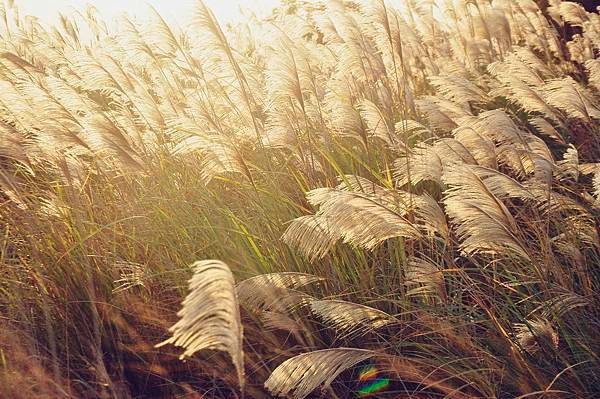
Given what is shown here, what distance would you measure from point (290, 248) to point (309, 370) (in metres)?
1.10

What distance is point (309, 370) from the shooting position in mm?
1681

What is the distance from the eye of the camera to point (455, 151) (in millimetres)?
2742

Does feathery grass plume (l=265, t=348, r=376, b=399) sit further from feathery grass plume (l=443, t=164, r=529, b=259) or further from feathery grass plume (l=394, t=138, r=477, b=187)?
feathery grass plume (l=394, t=138, r=477, b=187)

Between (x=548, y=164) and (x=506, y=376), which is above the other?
(x=548, y=164)

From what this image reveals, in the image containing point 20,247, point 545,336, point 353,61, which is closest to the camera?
point 545,336

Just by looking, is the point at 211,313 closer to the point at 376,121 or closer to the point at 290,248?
the point at 290,248

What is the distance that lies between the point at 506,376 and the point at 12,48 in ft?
11.5

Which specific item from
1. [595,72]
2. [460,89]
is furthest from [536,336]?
[595,72]

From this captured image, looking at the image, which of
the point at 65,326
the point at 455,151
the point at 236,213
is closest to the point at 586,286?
the point at 455,151

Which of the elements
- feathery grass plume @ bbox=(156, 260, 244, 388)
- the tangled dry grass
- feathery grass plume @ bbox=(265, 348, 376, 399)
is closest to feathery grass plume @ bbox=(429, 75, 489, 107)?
the tangled dry grass

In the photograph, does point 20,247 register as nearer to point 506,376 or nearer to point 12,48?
point 12,48

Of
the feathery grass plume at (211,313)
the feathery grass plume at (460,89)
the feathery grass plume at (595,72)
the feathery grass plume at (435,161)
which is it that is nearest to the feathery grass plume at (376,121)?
the feathery grass plume at (435,161)

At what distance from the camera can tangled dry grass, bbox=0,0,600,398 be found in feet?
6.81

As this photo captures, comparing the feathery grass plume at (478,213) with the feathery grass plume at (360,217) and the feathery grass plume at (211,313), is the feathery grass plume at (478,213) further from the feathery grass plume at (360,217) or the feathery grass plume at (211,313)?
the feathery grass plume at (211,313)
